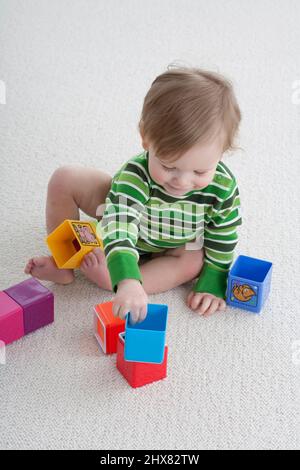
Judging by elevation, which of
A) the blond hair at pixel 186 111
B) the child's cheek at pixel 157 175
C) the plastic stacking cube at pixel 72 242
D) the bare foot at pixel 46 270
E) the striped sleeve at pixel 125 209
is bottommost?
the bare foot at pixel 46 270

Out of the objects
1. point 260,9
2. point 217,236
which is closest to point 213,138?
point 217,236

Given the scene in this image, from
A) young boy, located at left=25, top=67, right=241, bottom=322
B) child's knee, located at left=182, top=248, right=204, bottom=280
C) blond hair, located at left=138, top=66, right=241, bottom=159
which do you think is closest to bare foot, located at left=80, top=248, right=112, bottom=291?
young boy, located at left=25, top=67, right=241, bottom=322

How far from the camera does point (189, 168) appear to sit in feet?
3.30

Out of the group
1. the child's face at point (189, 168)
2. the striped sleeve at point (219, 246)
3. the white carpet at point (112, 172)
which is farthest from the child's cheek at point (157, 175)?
the white carpet at point (112, 172)

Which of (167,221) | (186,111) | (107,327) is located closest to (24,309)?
(107,327)

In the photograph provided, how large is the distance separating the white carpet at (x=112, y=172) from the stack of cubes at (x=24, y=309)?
2 cm

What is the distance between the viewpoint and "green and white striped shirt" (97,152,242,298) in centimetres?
109

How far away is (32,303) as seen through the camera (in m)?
1.08

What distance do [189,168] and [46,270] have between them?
13.8 inches

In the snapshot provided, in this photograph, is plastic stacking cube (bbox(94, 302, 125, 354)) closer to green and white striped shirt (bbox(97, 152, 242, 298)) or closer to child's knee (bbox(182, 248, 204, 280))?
green and white striped shirt (bbox(97, 152, 242, 298))

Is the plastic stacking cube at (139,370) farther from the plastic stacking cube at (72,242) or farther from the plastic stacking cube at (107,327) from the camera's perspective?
the plastic stacking cube at (72,242)

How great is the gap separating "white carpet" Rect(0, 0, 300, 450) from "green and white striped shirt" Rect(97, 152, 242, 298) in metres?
0.09

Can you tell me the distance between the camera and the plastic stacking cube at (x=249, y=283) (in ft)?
3.78

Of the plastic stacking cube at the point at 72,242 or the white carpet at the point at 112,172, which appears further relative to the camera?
the plastic stacking cube at the point at 72,242
